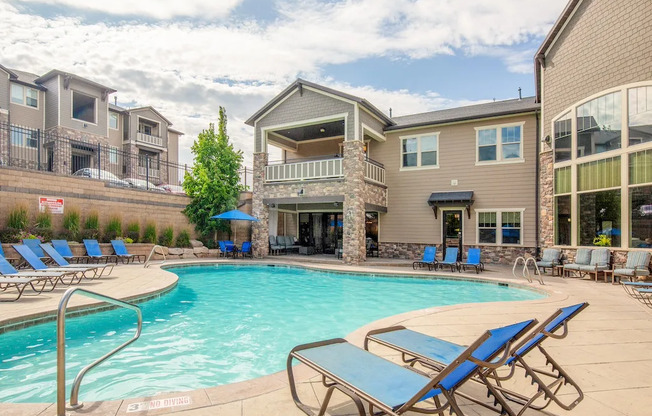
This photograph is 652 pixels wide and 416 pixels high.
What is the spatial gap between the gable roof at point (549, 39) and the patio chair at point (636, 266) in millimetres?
7282

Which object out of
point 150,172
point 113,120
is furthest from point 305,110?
point 113,120

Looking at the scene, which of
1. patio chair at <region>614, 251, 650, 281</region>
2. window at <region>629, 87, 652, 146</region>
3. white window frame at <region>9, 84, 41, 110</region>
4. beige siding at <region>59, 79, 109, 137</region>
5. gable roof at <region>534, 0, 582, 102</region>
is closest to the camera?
→ patio chair at <region>614, 251, 650, 281</region>

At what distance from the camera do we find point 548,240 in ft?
41.3

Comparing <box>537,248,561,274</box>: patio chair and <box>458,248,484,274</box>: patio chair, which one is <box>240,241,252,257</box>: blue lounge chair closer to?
<box>458,248,484,274</box>: patio chair

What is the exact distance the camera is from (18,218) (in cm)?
1170

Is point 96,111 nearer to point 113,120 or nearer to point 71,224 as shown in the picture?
point 113,120

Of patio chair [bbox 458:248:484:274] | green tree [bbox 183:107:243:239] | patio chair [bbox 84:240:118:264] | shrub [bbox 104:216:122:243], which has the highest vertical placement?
green tree [bbox 183:107:243:239]

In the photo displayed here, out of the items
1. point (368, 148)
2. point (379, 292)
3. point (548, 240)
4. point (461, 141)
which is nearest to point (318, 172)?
point (368, 148)

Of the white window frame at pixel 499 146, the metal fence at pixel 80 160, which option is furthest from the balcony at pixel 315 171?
the metal fence at pixel 80 160

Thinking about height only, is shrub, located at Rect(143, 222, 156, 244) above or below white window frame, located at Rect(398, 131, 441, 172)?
below

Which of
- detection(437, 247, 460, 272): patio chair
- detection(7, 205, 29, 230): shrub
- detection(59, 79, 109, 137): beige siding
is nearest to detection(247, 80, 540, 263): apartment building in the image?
detection(437, 247, 460, 272): patio chair

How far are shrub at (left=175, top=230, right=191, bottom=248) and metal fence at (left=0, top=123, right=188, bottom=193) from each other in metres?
2.33

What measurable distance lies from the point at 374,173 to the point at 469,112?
5069mm

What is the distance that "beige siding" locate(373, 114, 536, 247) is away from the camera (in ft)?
48.5
